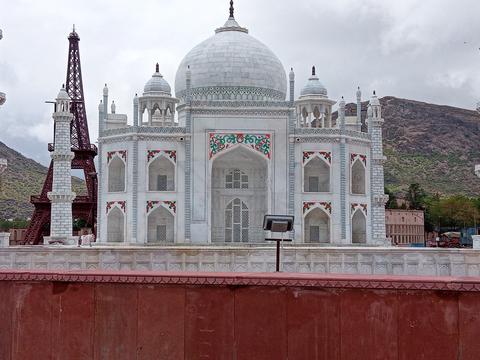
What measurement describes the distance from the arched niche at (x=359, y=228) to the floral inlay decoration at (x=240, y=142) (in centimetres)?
461

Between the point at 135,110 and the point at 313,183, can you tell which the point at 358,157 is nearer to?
the point at 313,183

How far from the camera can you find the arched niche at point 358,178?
26953 millimetres

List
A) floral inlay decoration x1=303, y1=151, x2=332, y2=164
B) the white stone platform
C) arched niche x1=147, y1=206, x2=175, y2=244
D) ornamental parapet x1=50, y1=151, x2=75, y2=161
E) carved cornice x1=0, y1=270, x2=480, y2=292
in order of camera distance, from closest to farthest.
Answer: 1. carved cornice x1=0, y1=270, x2=480, y2=292
2. the white stone platform
3. arched niche x1=147, y1=206, x2=175, y2=244
4. floral inlay decoration x1=303, y1=151, x2=332, y2=164
5. ornamental parapet x1=50, y1=151, x2=75, y2=161

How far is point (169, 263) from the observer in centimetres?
1588

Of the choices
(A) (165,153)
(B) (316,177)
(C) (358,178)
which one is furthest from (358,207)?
(A) (165,153)

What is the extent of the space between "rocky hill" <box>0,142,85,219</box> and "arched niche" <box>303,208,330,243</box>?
39704mm

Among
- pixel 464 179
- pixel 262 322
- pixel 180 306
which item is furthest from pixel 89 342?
pixel 464 179

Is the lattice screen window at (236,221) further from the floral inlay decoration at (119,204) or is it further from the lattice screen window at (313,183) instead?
the floral inlay decoration at (119,204)

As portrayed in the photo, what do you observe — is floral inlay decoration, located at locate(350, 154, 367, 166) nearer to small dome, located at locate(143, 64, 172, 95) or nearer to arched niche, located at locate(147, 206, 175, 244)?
arched niche, located at locate(147, 206, 175, 244)

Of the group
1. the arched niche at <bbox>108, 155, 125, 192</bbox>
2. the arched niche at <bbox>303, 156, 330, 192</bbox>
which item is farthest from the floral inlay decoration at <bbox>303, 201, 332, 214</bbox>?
the arched niche at <bbox>108, 155, 125, 192</bbox>

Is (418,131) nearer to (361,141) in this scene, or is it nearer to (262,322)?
(361,141)

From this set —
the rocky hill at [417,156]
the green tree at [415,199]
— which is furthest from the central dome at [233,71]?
the green tree at [415,199]

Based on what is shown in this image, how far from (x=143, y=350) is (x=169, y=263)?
9.28 m

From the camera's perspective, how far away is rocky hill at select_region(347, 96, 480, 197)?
76500 millimetres
